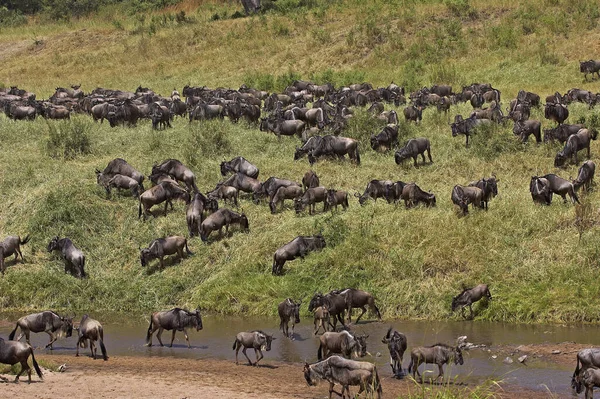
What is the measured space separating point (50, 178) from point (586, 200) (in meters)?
11.6

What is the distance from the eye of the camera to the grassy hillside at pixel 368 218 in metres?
16.1

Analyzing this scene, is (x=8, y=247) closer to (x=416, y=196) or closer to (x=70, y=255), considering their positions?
(x=70, y=255)

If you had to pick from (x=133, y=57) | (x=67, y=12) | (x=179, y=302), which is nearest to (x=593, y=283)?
(x=179, y=302)

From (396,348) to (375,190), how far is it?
7.02 metres

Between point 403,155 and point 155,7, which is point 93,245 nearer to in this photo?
point 403,155

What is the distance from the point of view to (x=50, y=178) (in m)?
21.5

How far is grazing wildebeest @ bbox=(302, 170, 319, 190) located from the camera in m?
19.6

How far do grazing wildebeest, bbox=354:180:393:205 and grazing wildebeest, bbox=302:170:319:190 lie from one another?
1080mm

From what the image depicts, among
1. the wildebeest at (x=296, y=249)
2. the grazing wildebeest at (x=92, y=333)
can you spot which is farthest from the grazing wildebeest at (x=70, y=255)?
the grazing wildebeest at (x=92, y=333)

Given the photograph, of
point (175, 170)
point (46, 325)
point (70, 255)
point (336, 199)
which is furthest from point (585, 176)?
point (46, 325)

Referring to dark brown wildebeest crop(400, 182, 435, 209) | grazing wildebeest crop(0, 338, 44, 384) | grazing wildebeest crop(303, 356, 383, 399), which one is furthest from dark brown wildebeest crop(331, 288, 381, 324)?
grazing wildebeest crop(0, 338, 44, 384)

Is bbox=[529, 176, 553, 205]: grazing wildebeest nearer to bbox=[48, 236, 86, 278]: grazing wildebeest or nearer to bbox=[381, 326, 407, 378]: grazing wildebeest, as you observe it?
bbox=[381, 326, 407, 378]: grazing wildebeest

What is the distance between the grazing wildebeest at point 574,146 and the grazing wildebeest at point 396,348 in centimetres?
977

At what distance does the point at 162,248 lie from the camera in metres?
17.7
